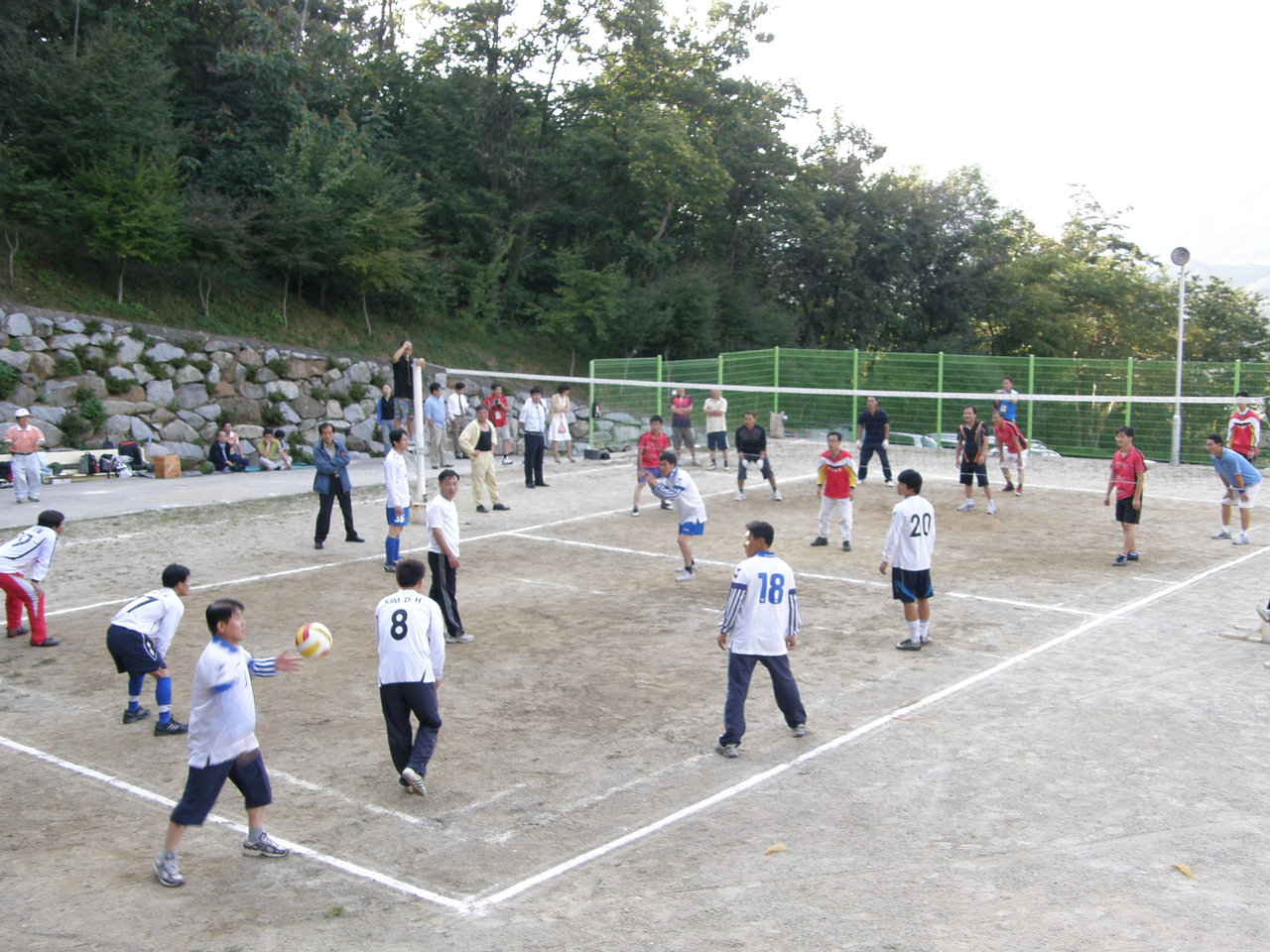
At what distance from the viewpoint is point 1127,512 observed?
51.6 feet

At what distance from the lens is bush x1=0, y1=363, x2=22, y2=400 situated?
77.2 feet

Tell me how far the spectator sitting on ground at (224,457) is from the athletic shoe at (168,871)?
20.4 metres

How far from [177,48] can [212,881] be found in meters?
31.1

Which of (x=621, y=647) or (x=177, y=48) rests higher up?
(x=177, y=48)

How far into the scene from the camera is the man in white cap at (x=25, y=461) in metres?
20.1

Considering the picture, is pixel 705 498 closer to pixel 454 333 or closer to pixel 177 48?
pixel 454 333

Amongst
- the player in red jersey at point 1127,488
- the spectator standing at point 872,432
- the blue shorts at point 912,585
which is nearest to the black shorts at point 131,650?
the blue shorts at point 912,585

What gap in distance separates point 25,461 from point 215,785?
15922 millimetres

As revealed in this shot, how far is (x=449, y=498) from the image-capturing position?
12.1m

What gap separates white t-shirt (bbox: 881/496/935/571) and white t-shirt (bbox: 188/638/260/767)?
21.9 ft

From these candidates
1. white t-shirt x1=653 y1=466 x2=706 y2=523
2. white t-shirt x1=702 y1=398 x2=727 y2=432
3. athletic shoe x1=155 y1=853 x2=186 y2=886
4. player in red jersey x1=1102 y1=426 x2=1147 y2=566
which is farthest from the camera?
white t-shirt x1=702 y1=398 x2=727 y2=432

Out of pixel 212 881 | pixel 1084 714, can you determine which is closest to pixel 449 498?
pixel 212 881

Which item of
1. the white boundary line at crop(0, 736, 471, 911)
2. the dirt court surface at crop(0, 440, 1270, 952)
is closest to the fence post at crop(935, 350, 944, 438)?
the dirt court surface at crop(0, 440, 1270, 952)

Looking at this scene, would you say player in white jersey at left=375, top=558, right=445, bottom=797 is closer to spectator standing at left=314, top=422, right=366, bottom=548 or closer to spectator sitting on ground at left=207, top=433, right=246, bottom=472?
spectator standing at left=314, top=422, right=366, bottom=548
